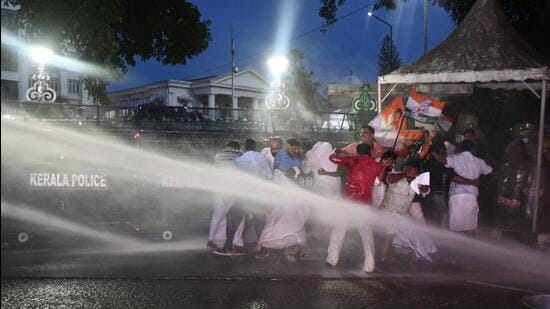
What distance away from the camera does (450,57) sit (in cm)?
907

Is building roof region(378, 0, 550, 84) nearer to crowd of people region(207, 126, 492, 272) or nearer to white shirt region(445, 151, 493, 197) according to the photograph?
crowd of people region(207, 126, 492, 272)

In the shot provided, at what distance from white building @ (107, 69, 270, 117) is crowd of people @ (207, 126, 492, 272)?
32457mm

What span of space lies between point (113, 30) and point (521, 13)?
9548 mm

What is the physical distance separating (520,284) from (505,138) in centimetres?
533

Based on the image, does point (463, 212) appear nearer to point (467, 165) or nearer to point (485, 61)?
point (467, 165)

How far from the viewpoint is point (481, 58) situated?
873 cm

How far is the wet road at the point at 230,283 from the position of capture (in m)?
5.39

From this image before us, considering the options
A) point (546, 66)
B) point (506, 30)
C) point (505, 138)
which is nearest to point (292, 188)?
point (546, 66)

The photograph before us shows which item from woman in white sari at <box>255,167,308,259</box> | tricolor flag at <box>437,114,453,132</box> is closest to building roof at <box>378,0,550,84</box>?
tricolor flag at <box>437,114,453,132</box>

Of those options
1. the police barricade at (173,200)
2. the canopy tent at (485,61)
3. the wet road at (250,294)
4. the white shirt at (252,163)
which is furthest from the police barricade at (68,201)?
the canopy tent at (485,61)

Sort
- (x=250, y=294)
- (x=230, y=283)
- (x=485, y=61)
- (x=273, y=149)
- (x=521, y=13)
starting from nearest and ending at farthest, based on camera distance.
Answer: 1. (x=250, y=294)
2. (x=230, y=283)
3. (x=273, y=149)
4. (x=485, y=61)
5. (x=521, y=13)

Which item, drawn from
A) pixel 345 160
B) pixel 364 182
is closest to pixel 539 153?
pixel 364 182

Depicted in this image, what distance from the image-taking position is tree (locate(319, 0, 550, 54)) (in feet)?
38.6

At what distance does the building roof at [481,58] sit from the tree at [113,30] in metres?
5.06
